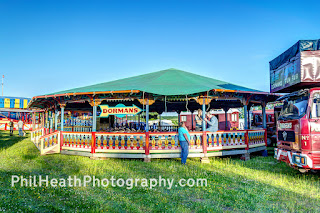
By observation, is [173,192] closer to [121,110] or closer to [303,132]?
[303,132]

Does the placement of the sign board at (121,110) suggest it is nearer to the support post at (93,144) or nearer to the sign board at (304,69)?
the support post at (93,144)

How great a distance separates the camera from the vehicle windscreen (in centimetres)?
704

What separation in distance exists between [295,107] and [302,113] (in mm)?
539

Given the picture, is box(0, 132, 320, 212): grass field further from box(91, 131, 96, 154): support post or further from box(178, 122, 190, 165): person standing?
box(91, 131, 96, 154): support post

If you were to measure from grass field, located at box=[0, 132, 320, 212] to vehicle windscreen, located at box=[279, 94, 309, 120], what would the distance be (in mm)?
2070

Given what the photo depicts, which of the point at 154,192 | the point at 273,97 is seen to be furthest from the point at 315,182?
the point at 273,97

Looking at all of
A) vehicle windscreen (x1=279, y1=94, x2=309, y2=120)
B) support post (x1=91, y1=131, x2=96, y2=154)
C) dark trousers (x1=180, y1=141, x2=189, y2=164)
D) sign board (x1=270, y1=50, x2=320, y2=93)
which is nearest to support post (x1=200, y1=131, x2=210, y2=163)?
dark trousers (x1=180, y1=141, x2=189, y2=164)

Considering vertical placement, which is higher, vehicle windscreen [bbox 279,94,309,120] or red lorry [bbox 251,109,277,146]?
vehicle windscreen [bbox 279,94,309,120]

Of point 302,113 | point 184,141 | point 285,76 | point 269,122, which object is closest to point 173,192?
point 184,141

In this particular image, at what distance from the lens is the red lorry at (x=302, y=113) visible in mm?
6609

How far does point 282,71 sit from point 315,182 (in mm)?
3966

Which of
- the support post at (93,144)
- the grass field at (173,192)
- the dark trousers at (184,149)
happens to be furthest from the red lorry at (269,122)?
the support post at (93,144)

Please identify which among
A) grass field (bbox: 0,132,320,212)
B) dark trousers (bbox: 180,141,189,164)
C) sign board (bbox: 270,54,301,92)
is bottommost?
grass field (bbox: 0,132,320,212)

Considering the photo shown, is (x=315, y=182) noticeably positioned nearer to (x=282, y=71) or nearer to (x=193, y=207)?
(x=282, y=71)
